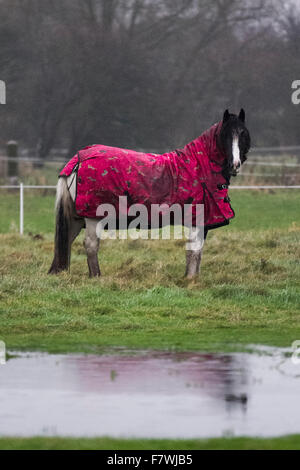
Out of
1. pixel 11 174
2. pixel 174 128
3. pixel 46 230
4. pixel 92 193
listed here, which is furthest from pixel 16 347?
pixel 174 128

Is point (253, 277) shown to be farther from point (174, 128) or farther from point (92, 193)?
point (174, 128)

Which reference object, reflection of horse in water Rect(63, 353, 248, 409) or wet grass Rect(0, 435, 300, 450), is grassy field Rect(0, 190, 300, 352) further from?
wet grass Rect(0, 435, 300, 450)

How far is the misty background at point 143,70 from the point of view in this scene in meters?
40.2

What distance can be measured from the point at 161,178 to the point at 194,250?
3.16 feet

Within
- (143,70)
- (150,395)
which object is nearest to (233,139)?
(150,395)

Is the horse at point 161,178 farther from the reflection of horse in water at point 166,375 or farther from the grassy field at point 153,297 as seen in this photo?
the reflection of horse in water at point 166,375

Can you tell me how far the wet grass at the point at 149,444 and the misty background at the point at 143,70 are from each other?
3334cm

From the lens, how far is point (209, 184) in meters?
12.7

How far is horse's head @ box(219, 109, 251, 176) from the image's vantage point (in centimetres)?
1243

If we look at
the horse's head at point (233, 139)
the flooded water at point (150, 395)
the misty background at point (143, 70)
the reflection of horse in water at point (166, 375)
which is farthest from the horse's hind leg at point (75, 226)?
the misty background at point (143, 70)

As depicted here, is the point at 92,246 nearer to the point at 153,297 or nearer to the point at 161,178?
→ the point at 161,178

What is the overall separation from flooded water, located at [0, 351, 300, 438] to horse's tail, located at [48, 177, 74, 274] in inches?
172

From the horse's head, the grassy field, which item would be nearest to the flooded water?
the grassy field

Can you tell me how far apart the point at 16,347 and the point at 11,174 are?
21119 millimetres
